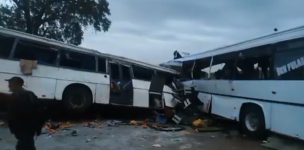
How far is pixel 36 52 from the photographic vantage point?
8.73 meters

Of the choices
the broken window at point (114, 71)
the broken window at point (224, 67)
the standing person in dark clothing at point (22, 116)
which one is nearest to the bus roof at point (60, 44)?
the broken window at point (114, 71)

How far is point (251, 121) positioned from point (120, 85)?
440 centimetres

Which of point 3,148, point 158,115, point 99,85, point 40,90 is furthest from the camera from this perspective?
point 158,115

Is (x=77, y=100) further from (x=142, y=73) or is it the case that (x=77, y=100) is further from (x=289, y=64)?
(x=289, y=64)

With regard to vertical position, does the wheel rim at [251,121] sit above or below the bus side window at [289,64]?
below

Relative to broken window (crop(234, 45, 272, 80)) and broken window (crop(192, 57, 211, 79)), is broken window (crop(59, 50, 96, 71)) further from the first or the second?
broken window (crop(234, 45, 272, 80))

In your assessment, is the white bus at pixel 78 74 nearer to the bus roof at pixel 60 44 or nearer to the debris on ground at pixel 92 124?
the bus roof at pixel 60 44

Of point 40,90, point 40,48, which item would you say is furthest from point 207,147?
point 40,48

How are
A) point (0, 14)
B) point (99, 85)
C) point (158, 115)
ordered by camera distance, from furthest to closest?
point (0, 14), point (158, 115), point (99, 85)

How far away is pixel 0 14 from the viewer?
21391 mm

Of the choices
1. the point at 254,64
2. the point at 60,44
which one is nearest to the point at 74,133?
the point at 60,44

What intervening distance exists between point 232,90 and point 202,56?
8.80ft

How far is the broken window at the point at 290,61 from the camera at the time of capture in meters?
6.41

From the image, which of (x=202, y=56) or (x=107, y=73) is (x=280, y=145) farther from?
(x=107, y=73)
